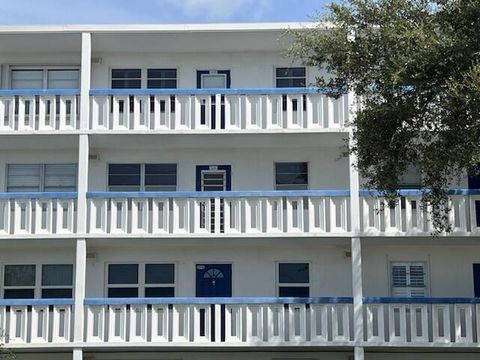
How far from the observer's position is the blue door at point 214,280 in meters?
24.8

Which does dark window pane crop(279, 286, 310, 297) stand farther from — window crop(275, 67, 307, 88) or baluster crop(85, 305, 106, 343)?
window crop(275, 67, 307, 88)

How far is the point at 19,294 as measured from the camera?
24984 millimetres

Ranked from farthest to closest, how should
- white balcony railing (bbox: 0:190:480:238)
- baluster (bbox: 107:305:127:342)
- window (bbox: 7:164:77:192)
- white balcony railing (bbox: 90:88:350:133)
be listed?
window (bbox: 7:164:77:192)
white balcony railing (bbox: 90:88:350:133)
white balcony railing (bbox: 0:190:480:238)
baluster (bbox: 107:305:127:342)

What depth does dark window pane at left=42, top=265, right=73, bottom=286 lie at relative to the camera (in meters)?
25.0

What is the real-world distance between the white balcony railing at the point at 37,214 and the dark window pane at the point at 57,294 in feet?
6.61

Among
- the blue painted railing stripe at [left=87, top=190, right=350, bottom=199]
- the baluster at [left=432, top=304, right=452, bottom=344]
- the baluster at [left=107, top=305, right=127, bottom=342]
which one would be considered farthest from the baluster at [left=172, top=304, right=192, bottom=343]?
Result: the baluster at [left=432, top=304, right=452, bottom=344]

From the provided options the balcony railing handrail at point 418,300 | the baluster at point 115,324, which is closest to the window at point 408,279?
the balcony railing handrail at point 418,300

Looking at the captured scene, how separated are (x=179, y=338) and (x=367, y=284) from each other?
524 centimetres

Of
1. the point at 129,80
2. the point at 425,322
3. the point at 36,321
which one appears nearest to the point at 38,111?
the point at 129,80

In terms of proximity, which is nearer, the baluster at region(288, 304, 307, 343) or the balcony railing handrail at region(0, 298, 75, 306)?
the baluster at region(288, 304, 307, 343)

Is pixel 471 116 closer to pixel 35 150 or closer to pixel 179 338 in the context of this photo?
pixel 179 338

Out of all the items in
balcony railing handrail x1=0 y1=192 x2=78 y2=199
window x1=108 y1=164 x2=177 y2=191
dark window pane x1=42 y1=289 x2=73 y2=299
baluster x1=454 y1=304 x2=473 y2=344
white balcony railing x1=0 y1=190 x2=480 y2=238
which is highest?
window x1=108 y1=164 x2=177 y2=191

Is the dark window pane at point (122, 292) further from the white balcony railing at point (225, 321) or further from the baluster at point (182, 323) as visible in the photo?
the baluster at point (182, 323)

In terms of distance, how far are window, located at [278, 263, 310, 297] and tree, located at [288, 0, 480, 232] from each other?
20.0ft
